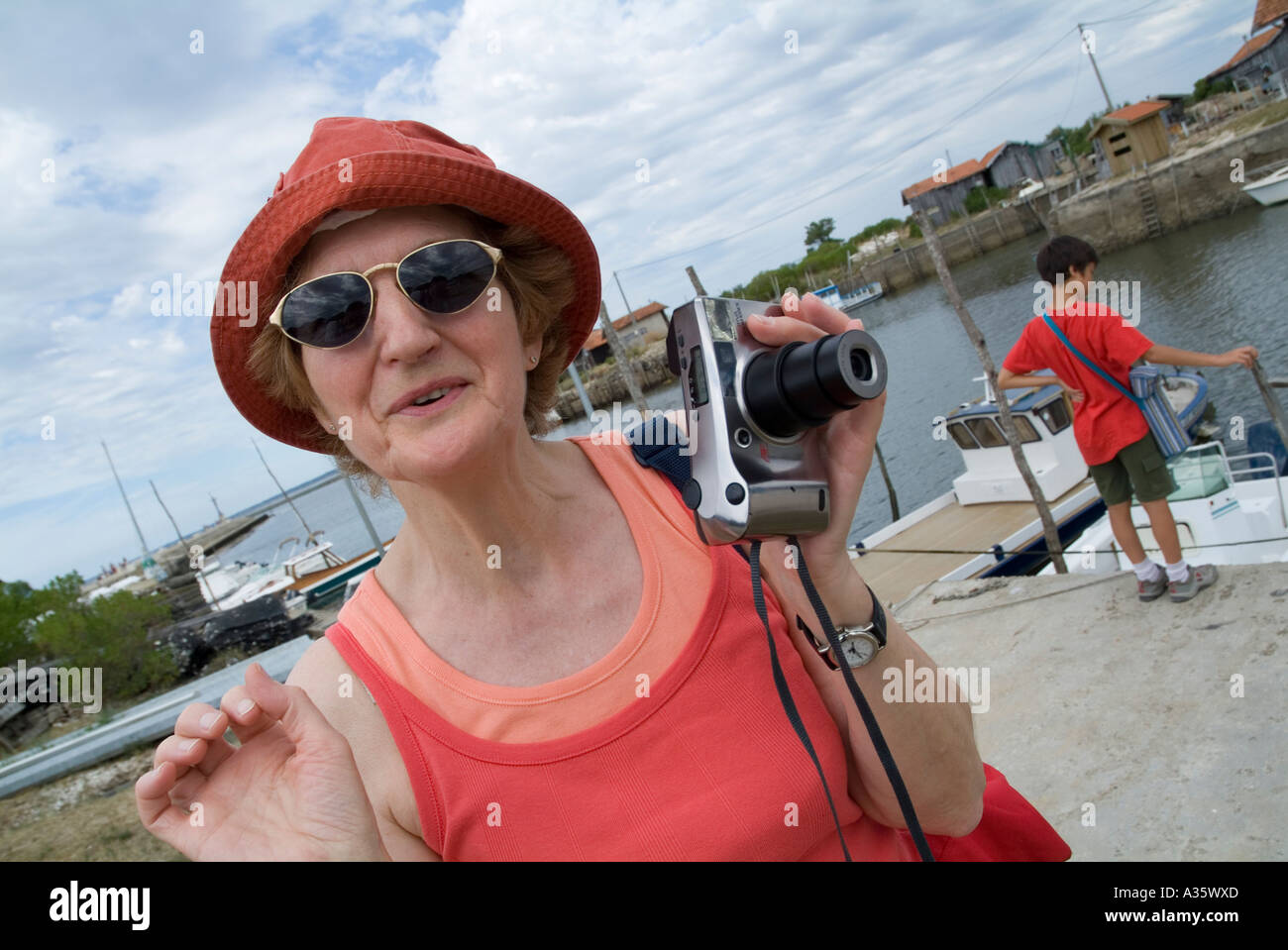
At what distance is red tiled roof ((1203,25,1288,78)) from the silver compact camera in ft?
217

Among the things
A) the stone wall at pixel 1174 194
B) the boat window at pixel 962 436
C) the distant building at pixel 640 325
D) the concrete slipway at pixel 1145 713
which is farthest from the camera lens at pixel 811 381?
the distant building at pixel 640 325

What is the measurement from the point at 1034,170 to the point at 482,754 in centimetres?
8684

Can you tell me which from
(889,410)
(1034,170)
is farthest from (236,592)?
(1034,170)

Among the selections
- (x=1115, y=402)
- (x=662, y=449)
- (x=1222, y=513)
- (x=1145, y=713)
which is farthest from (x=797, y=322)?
(x=1222, y=513)

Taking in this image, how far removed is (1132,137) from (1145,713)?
56.3m

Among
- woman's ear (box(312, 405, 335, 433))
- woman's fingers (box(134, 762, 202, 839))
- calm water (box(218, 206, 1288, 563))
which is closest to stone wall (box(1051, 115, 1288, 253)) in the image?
calm water (box(218, 206, 1288, 563))

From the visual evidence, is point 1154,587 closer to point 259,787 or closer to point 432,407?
point 432,407

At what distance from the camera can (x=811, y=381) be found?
52.4 inches

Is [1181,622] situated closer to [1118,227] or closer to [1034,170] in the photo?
[1118,227]

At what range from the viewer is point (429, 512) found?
1.72 metres

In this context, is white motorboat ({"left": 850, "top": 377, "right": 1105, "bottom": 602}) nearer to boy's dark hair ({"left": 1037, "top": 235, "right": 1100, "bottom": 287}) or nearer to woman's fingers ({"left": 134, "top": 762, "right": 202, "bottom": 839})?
boy's dark hair ({"left": 1037, "top": 235, "right": 1100, "bottom": 287})

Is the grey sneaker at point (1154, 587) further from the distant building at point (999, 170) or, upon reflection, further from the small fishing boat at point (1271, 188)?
the distant building at point (999, 170)

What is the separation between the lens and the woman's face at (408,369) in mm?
1466

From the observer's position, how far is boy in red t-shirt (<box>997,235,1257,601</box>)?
4684 mm
